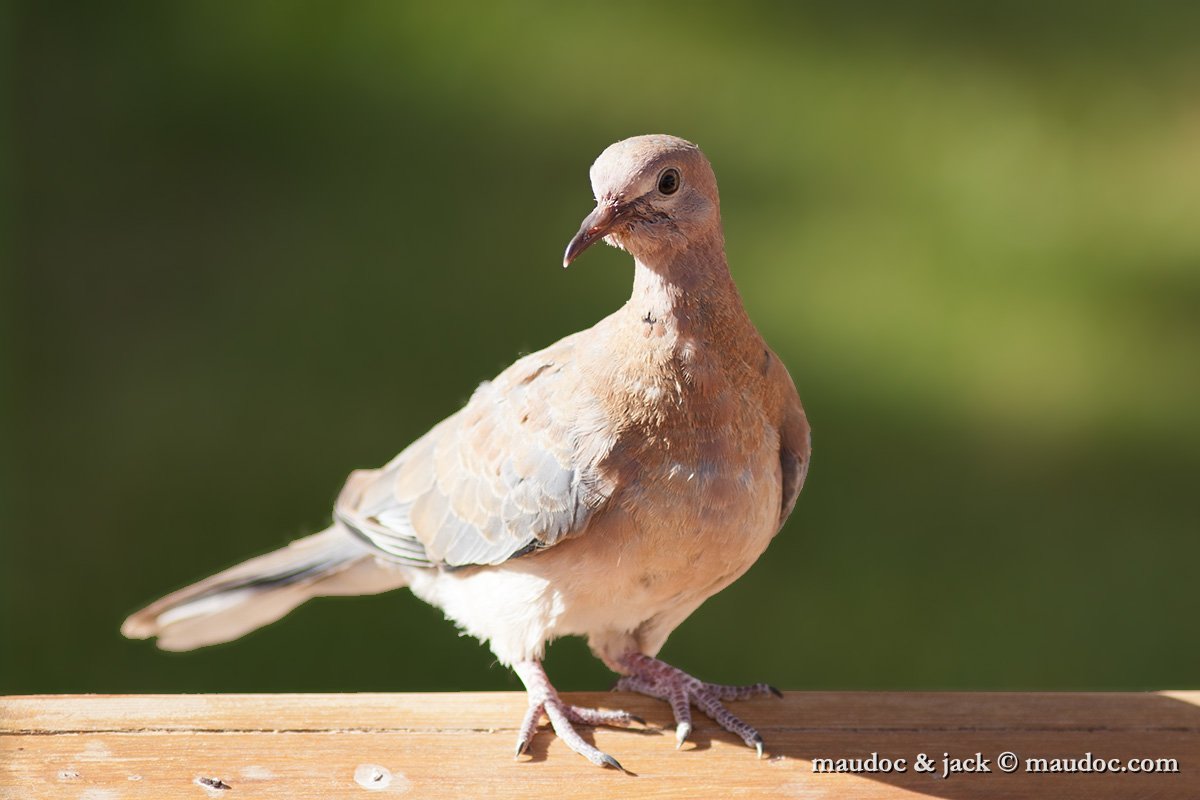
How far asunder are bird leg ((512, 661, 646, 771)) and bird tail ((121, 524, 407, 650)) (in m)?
0.49

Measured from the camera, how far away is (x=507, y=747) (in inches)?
92.7

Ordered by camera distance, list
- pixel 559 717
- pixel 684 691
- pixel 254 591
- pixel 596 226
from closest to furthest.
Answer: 1. pixel 596 226
2. pixel 559 717
3. pixel 684 691
4. pixel 254 591

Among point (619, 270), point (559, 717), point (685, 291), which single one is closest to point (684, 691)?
point (559, 717)

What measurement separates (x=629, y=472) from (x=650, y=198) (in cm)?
47

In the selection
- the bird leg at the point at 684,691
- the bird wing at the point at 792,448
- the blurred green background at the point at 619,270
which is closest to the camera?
the bird leg at the point at 684,691

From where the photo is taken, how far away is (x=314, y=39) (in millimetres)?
5219

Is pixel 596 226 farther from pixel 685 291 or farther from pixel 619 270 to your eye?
pixel 619 270

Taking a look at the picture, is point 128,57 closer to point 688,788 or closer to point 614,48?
point 614,48

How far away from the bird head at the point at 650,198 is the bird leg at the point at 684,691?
0.82m

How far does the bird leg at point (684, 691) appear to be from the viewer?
2.44 m

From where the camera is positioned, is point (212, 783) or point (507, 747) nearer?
point (212, 783)

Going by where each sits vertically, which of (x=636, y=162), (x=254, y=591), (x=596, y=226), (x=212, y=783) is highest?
(x=636, y=162)

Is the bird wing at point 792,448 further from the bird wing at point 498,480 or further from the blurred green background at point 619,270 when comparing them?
the blurred green background at point 619,270

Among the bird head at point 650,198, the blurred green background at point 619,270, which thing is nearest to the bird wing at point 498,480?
the bird head at point 650,198
